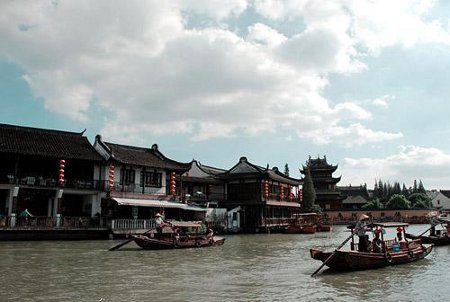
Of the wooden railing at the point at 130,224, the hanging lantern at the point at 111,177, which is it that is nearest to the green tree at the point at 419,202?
the wooden railing at the point at 130,224

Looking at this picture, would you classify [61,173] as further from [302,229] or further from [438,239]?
[438,239]

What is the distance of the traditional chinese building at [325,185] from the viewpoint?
6862cm

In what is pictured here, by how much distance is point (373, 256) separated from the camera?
14664mm

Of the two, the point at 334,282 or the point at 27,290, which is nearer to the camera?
the point at 27,290

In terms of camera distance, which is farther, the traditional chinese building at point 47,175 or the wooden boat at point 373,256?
the traditional chinese building at point 47,175

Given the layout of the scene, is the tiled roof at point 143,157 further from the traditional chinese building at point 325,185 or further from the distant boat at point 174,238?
the traditional chinese building at point 325,185

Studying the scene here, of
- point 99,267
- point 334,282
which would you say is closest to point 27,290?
point 99,267

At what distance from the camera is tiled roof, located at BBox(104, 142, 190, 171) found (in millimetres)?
31692

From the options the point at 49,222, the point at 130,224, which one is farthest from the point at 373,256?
the point at 49,222

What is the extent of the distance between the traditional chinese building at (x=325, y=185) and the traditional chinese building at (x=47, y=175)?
147 ft

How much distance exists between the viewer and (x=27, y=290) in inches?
440

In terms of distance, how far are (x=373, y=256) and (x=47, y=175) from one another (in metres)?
22.0

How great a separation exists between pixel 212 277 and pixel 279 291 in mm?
2720

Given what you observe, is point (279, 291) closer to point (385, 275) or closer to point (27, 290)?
point (385, 275)
